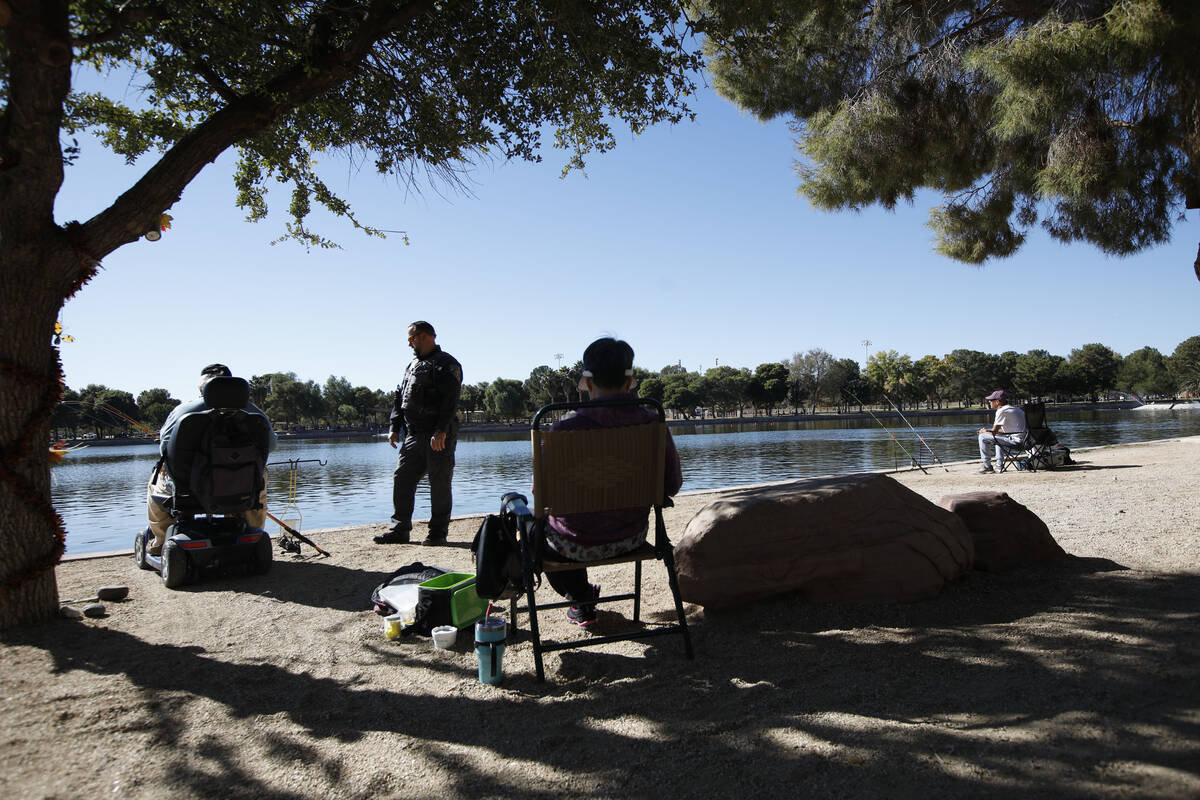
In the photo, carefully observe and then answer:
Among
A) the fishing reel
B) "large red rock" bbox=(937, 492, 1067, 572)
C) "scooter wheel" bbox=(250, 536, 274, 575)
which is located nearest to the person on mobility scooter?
"scooter wheel" bbox=(250, 536, 274, 575)

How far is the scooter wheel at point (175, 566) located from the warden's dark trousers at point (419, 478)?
176cm

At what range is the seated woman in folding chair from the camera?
2938 millimetres

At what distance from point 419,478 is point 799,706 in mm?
4427

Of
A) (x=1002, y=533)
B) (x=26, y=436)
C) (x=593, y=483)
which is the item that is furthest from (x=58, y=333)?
(x=1002, y=533)

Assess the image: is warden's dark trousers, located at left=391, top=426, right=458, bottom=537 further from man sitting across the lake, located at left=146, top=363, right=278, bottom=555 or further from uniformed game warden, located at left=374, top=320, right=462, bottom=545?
man sitting across the lake, located at left=146, top=363, right=278, bottom=555

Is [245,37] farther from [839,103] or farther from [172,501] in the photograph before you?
[839,103]

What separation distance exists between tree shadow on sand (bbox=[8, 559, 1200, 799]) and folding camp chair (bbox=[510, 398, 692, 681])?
26 cm

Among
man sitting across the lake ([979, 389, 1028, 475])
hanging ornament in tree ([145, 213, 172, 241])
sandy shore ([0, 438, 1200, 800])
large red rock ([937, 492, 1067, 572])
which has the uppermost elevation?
hanging ornament in tree ([145, 213, 172, 241])

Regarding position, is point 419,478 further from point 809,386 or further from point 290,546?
point 809,386

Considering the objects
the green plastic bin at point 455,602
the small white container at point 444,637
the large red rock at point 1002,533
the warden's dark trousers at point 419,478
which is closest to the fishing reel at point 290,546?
the warden's dark trousers at point 419,478

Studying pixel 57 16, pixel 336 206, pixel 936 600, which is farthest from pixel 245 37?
pixel 936 600

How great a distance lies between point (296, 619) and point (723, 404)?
97285 mm

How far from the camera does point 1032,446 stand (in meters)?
10.4

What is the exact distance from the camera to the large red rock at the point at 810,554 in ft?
10.8
